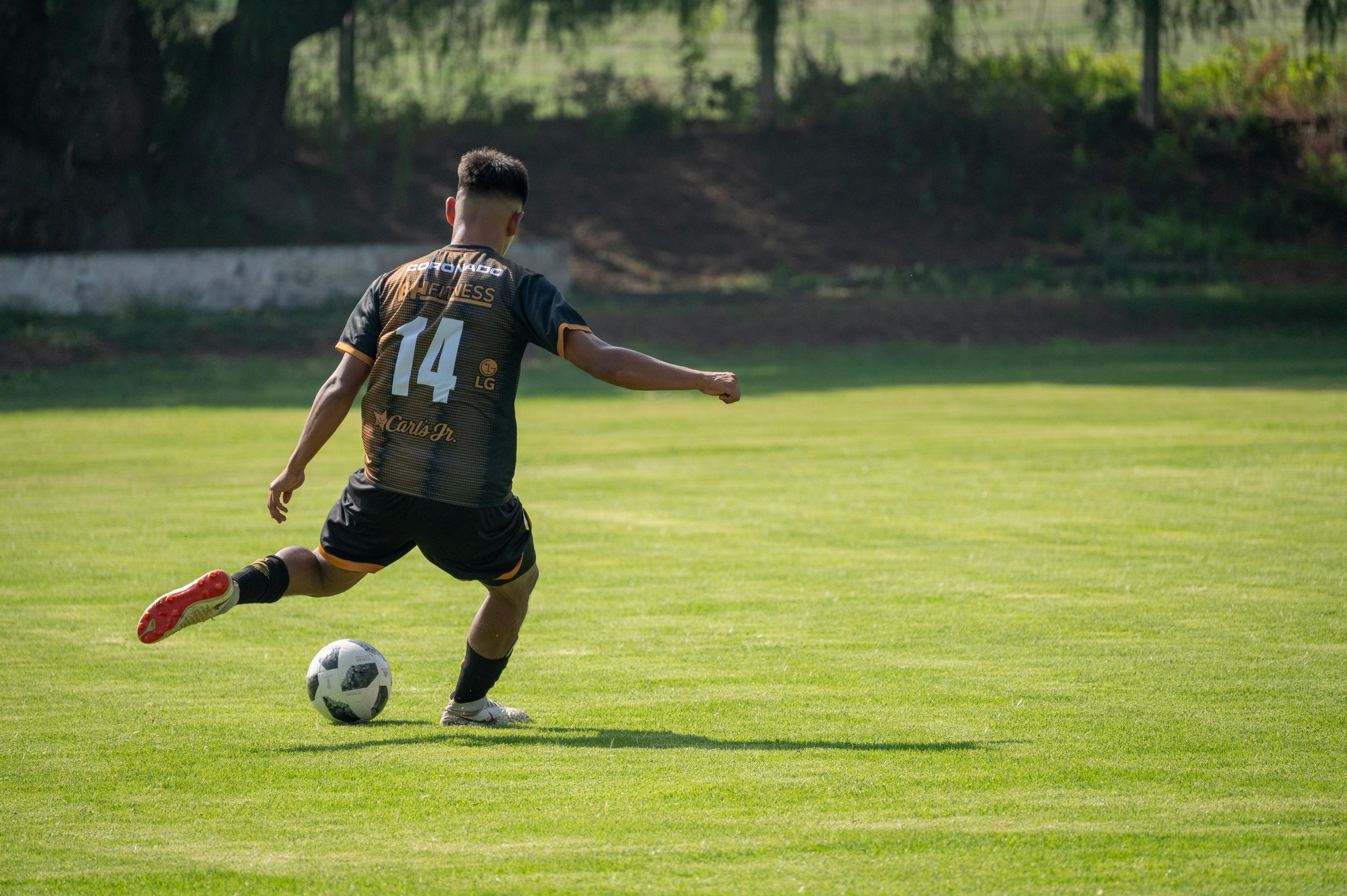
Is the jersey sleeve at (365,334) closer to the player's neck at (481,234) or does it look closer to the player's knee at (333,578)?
the player's neck at (481,234)

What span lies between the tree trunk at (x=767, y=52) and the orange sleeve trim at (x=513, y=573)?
121 feet

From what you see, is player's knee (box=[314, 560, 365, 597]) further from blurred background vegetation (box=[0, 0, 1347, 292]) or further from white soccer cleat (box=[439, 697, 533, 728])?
blurred background vegetation (box=[0, 0, 1347, 292])

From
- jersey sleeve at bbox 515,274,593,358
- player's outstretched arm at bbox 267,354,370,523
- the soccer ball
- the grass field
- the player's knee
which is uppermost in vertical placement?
jersey sleeve at bbox 515,274,593,358

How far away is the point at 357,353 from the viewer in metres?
5.41

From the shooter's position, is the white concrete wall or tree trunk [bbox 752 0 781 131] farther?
tree trunk [bbox 752 0 781 131]

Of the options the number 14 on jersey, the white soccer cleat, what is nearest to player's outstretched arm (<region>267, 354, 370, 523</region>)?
the number 14 on jersey

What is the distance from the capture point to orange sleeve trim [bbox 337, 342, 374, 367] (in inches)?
213

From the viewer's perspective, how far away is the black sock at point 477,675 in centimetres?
572

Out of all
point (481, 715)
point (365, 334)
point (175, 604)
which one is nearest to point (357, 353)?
point (365, 334)

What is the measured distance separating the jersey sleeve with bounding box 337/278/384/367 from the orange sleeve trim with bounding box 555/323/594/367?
0.77 metres

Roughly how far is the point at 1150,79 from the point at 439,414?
4020cm

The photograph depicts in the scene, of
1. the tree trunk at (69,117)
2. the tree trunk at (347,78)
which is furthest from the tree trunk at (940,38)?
the tree trunk at (69,117)

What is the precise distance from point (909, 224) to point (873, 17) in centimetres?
1350

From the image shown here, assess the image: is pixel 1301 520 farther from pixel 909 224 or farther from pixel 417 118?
pixel 417 118
